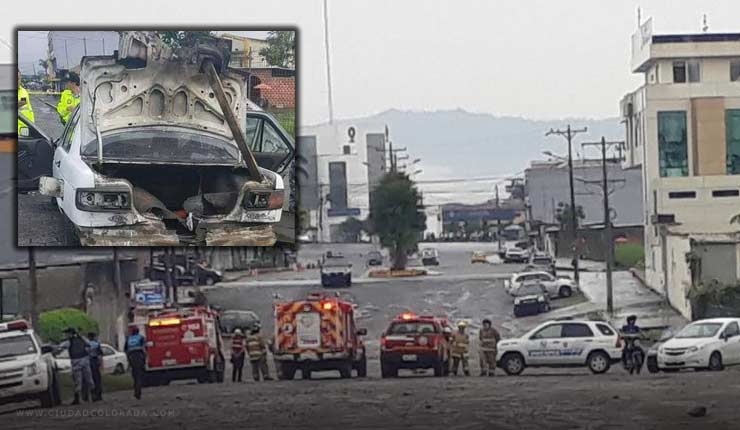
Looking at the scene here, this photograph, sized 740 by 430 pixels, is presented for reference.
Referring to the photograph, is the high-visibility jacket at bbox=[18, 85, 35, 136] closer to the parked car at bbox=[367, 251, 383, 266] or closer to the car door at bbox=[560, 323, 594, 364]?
the parked car at bbox=[367, 251, 383, 266]

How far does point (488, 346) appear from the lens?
21.6m

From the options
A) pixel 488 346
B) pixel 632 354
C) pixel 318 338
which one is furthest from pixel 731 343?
pixel 318 338

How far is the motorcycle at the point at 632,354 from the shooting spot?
21.5 m

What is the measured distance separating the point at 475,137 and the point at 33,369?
7125 mm

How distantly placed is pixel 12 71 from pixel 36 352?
3596 millimetres

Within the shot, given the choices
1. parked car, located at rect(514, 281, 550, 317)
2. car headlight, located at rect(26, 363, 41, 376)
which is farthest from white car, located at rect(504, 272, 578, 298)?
car headlight, located at rect(26, 363, 41, 376)

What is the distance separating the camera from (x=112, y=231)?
18328 millimetres

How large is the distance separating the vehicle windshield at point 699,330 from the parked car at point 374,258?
444cm

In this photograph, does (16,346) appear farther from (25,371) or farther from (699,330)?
(699,330)

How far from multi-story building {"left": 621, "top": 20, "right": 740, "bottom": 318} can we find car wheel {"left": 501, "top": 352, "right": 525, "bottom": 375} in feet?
7.16

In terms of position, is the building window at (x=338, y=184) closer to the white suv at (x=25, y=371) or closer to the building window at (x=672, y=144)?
the white suv at (x=25, y=371)

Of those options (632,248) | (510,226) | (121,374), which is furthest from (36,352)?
(632,248)

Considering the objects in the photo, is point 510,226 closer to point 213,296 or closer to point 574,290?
point 574,290

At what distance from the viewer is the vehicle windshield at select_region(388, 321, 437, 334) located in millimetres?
21438
